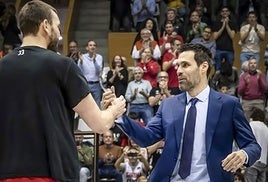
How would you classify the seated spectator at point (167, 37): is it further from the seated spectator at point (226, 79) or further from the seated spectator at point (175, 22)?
the seated spectator at point (226, 79)

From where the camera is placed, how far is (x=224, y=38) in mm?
13617

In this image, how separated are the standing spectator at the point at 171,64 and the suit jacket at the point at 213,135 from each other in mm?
7207

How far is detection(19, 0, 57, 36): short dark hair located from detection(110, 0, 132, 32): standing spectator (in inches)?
467

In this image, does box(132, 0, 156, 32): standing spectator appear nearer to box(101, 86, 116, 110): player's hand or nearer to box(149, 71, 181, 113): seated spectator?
box(149, 71, 181, 113): seated spectator

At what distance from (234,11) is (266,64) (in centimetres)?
189

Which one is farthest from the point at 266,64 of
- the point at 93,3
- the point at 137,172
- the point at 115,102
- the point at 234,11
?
the point at 115,102

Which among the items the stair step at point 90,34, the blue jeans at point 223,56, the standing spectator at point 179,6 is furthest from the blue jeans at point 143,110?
the stair step at point 90,34

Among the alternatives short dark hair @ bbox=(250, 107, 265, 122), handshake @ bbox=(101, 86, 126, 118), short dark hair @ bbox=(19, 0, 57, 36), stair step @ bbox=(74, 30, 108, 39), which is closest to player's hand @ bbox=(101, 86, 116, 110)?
handshake @ bbox=(101, 86, 126, 118)

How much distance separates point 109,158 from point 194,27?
4.28 metres

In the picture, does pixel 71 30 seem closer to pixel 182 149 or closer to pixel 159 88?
pixel 159 88

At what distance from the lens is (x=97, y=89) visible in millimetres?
12922

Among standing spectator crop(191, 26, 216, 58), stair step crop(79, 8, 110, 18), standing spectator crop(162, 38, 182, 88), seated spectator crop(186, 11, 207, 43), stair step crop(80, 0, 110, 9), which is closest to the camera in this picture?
standing spectator crop(162, 38, 182, 88)

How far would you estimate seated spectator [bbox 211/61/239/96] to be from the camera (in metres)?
12.4

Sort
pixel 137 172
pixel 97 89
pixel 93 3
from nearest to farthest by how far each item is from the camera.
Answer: pixel 137 172
pixel 97 89
pixel 93 3
